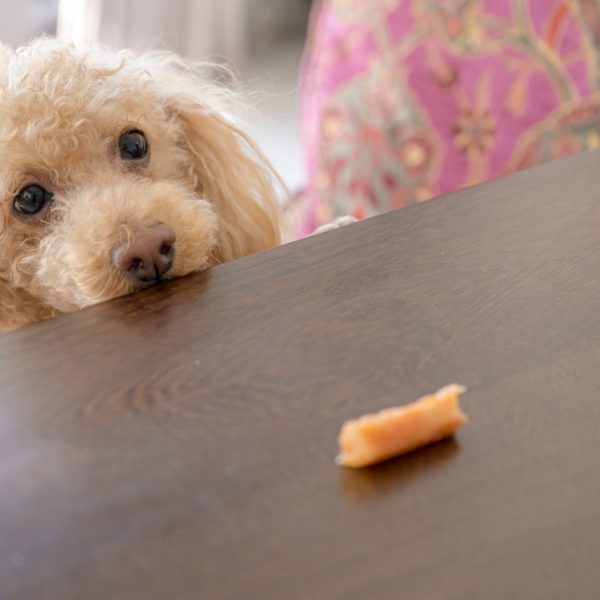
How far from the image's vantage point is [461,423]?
71 cm

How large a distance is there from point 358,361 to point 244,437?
14 cm

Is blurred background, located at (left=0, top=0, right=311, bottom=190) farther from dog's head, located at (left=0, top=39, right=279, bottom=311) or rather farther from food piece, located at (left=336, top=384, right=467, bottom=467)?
food piece, located at (left=336, top=384, right=467, bottom=467)

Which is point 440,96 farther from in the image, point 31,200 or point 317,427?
point 317,427

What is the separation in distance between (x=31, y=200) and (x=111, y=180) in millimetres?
114

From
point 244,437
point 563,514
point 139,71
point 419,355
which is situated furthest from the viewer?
point 139,71

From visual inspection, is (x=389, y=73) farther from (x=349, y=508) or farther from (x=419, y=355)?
(x=349, y=508)

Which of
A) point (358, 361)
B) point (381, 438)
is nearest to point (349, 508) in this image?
point (381, 438)

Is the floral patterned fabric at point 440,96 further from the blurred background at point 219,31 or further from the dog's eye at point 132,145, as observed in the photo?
the dog's eye at point 132,145

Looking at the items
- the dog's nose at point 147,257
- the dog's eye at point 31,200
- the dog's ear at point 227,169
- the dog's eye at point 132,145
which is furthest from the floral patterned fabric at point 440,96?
the dog's nose at point 147,257

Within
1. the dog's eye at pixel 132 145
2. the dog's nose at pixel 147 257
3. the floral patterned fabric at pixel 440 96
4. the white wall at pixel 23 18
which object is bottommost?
the dog's nose at pixel 147 257

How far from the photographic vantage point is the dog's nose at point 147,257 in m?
1.12

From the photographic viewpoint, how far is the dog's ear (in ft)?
4.67

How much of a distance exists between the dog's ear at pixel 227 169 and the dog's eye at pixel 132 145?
12cm

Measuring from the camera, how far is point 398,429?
2.26 feet
